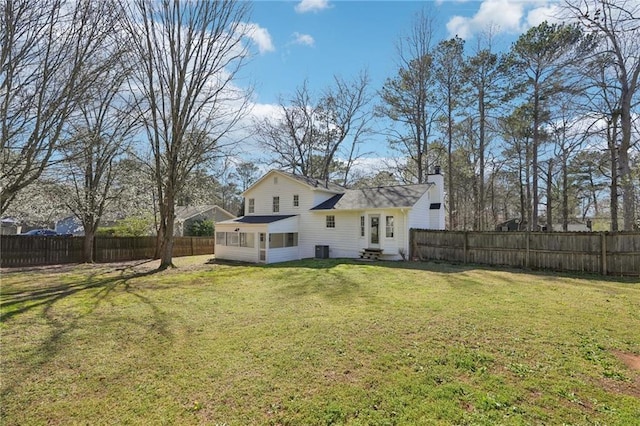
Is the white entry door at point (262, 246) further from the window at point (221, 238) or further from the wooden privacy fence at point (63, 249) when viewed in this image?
the wooden privacy fence at point (63, 249)

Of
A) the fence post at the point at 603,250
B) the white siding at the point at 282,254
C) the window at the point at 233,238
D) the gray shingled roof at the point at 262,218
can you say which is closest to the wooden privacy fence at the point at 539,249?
the fence post at the point at 603,250

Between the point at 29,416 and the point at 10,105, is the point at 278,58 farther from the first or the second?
the point at 29,416

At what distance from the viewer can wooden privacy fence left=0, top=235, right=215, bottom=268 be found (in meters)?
15.3

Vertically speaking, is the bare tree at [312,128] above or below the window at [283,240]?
above

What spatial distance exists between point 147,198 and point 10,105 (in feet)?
58.9

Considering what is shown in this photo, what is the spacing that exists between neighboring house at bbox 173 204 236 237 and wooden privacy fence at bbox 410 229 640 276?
22825mm

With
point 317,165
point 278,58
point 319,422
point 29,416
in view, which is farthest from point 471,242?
point 317,165

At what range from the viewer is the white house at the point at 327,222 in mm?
16853

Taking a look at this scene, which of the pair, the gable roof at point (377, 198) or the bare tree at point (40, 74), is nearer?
the bare tree at point (40, 74)

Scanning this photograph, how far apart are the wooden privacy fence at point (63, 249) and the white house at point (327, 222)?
194 inches

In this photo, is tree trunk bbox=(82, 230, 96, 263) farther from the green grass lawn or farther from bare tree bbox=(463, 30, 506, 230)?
bare tree bbox=(463, 30, 506, 230)

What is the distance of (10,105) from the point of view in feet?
17.8

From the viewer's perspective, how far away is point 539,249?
12.9 m

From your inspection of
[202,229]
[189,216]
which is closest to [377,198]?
[202,229]
